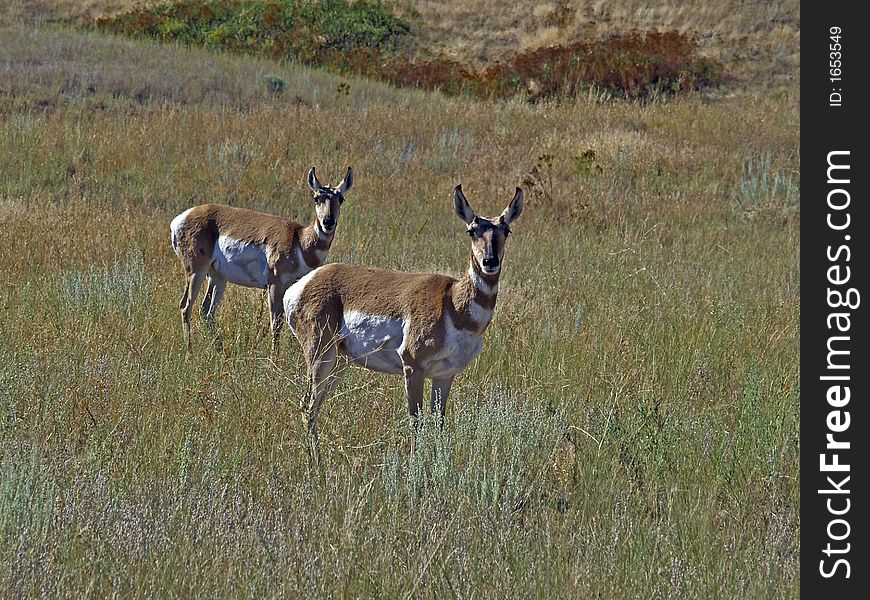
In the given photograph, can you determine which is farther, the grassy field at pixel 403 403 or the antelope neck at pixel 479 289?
the antelope neck at pixel 479 289

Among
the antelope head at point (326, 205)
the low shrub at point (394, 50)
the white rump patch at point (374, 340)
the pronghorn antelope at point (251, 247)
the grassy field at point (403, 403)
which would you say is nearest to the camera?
the grassy field at point (403, 403)

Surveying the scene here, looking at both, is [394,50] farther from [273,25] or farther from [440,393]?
[440,393]

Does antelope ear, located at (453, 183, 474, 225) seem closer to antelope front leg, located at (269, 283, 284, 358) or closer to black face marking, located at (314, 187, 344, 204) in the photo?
antelope front leg, located at (269, 283, 284, 358)

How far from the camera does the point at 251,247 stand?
864 cm

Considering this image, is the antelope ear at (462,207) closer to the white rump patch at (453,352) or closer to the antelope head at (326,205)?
the white rump patch at (453,352)

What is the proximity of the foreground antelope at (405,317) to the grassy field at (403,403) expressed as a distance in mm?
210

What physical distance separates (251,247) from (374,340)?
2.92 metres

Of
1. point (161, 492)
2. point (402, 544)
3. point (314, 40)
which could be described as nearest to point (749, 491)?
point (402, 544)

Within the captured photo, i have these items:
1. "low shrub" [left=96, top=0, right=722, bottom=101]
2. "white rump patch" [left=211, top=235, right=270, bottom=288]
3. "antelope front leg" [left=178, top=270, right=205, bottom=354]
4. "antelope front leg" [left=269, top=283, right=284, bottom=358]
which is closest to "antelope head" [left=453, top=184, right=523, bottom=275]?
"antelope front leg" [left=269, top=283, right=284, bottom=358]

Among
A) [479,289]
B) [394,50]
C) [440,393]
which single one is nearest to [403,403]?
[440,393]

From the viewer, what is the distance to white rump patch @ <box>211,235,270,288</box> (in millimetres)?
8586

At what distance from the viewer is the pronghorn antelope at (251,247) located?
8.27 m

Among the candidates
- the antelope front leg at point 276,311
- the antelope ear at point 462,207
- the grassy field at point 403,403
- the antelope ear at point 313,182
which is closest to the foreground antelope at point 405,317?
the antelope ear at point 462,207

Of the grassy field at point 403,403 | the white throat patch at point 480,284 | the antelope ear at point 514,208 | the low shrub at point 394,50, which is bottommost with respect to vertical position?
the grassy field at point 403,403
